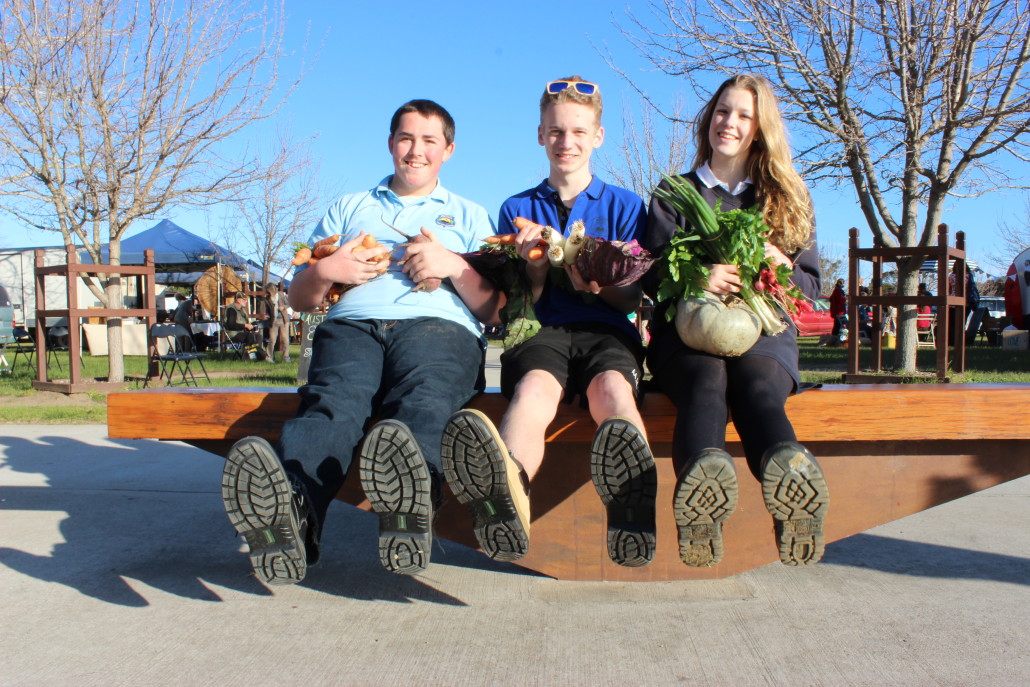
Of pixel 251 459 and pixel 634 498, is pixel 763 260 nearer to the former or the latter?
pixel 634 498

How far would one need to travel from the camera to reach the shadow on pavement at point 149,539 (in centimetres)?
314

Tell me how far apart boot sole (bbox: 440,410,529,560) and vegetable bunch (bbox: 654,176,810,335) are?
0.90 meters

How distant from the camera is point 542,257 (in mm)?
2740

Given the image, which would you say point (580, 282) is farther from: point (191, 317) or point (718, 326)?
point (191, 317)

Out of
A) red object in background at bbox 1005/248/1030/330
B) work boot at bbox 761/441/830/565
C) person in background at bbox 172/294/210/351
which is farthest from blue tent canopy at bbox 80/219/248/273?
work boot at bbox 761/441/830/565

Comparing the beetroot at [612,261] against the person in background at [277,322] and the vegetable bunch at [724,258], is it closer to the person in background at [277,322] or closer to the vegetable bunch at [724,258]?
the vegetable bunch at [724,258]


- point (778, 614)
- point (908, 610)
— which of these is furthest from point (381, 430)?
point (908, 610)

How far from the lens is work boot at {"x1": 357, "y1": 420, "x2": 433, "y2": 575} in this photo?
7.27ft

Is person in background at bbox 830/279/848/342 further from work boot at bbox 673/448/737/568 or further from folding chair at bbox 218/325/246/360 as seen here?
work boot at bbox 673/448/737/568

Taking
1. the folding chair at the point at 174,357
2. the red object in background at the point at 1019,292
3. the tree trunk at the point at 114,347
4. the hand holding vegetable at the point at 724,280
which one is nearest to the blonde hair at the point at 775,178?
the hand holding vegetable at the point at 724,280

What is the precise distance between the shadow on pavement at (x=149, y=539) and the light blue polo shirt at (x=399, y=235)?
3.57 ft

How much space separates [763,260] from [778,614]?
1242 millimetres

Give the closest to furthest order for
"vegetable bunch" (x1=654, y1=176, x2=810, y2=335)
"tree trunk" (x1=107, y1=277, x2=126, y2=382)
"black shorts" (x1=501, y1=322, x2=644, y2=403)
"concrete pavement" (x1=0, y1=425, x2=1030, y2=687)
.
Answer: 1. "concrete pavement" (x1=0, y1=425, x2=1030, y2=687)
2. "vegetable bunch" (x1=654, y1=176, x2=810, y2=335)
3. "black shorts" (x1=501, y1=322, x2=644, y2=403)
4. "tree trunk" (x1=107, y1=277, x2=126, y2=382)

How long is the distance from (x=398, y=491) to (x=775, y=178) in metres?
1.85
